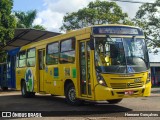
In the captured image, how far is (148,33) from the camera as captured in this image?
3678 centimetres

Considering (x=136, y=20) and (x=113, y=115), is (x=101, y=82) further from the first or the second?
(x=136, y=20)

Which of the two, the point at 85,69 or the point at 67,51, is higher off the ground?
the point at 67,51

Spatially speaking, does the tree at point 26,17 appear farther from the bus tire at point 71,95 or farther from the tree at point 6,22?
the bus tire at point 71,95

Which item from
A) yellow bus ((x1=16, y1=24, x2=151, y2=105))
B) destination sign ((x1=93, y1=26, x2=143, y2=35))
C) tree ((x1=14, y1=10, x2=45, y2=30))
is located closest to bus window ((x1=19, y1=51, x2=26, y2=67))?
yellow bus ((x1=16, y1=24, x2=151, y2=105))

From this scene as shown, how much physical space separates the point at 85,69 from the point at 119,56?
146 cm

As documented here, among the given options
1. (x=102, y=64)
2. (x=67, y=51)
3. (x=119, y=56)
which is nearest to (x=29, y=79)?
(x=67, y=51)

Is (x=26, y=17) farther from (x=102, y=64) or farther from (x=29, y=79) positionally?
(x=102, y=64)

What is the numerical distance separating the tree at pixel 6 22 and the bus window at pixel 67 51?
40.4ft

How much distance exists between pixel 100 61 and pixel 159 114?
271 cm

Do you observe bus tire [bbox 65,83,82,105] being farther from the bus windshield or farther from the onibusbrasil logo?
the onibusbrasil logo

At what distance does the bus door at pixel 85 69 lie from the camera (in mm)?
12617

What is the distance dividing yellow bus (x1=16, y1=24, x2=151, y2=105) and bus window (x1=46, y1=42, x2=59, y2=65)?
137 mm

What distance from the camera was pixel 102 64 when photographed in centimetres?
1199

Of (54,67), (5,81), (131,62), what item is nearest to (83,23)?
(5,81)
